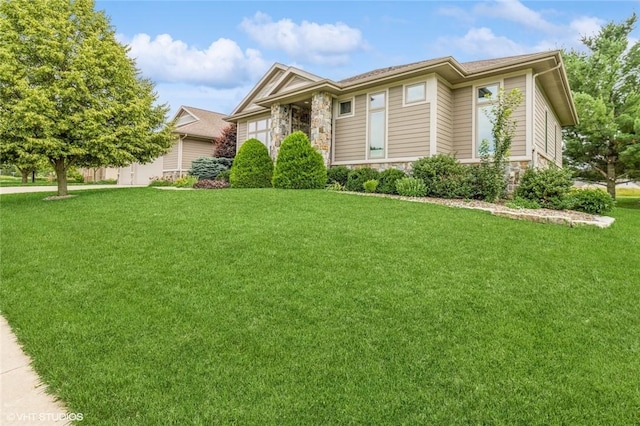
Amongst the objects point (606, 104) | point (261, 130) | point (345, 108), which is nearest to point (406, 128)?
point (345, 108)

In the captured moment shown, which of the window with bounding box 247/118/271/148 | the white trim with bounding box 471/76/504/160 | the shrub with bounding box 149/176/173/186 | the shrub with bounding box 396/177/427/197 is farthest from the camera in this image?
the shrub with bounding box 149/176/173/186

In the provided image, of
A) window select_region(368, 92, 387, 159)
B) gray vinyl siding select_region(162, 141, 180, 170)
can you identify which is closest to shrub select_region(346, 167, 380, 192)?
window select_region(368, 92, 387, 159)

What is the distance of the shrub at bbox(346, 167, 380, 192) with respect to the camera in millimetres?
11070

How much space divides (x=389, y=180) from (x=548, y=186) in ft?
13.2

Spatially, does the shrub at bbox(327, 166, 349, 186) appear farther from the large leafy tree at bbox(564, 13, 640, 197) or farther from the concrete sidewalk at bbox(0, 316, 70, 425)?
the large leafy tree at bbox(564, 13, 640, 197)

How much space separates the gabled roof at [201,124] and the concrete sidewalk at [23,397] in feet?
61.1

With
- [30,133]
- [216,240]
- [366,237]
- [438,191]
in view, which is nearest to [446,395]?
[366,237]

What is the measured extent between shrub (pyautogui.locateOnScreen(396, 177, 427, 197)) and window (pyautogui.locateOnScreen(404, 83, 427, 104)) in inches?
110

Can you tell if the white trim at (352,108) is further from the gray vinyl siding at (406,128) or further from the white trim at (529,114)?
the white trim at (529,114)

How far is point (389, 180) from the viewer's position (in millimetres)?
10531

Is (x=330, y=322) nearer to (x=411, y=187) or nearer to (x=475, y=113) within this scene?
(x=411, y=187)

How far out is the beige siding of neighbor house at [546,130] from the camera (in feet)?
35.0

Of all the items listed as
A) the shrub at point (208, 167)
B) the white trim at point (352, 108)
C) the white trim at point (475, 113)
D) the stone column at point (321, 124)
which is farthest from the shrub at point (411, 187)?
the shrub at point (208, 167)

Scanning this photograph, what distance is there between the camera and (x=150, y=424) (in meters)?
2.04
